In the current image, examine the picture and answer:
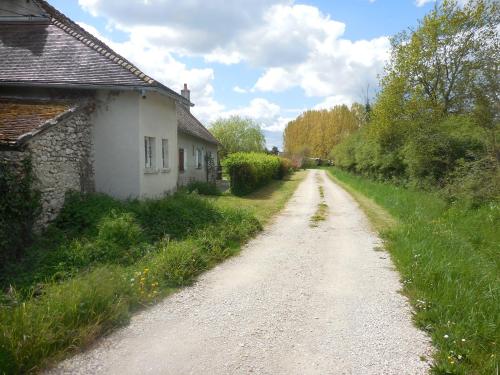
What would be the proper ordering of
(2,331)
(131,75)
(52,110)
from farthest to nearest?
(131,75), (52,110), (2,331)

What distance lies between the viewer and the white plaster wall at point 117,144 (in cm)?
1144

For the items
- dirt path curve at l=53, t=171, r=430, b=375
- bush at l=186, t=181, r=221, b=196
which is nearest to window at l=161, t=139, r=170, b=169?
bush at l=186, t=181, r=221, b=196

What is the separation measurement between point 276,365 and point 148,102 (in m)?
9.59

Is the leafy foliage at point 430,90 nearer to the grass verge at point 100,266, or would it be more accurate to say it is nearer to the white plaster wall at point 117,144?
the grass verge at point 100,266

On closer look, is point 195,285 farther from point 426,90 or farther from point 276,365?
point 426,90

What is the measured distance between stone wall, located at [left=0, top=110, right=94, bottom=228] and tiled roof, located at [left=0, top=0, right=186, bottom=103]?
123 centimetres

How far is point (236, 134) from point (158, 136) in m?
34.0

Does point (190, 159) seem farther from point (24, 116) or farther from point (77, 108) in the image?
point (24, 116)

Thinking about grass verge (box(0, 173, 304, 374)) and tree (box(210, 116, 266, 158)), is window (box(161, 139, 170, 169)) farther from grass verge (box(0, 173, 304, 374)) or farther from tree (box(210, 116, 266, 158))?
tree (box(210, 116, 266, 158))

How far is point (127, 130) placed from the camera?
37.7ft

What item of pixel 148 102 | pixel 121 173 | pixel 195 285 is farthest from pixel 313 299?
pixel 148 102

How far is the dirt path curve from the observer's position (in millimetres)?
4180

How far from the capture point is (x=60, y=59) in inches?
465

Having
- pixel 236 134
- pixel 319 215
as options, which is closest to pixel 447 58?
pixel 319 215
